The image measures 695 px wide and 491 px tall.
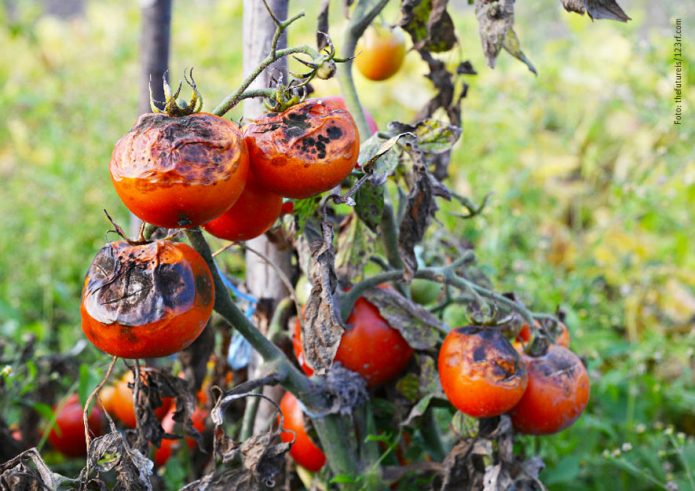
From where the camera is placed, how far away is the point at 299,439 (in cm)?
123

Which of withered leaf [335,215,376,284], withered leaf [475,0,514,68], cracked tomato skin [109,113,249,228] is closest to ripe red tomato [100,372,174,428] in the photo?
withered leaf [335,215,376,284]

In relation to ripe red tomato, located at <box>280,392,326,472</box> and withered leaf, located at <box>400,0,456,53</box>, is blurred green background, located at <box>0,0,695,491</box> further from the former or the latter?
ripe red tomato, located at <box>280,392,326,472</box>

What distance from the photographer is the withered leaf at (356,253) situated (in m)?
1.11

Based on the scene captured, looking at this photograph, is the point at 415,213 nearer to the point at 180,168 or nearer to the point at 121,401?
the point at 180,168

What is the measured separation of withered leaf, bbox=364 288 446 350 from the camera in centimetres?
115

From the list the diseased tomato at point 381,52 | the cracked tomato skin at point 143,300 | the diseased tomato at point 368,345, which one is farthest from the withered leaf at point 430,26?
the cracked tomato skin at point 143,300

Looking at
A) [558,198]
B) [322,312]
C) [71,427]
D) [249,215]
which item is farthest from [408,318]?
[558,198]

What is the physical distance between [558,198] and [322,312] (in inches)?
89.2

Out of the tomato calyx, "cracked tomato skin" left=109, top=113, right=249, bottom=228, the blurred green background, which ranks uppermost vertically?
the tomato calyx

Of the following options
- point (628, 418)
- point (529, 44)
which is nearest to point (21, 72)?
point (529, 44)

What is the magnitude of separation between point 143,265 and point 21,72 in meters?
3.95

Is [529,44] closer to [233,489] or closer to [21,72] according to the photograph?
[233,489]

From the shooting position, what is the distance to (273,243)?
4.04 ft

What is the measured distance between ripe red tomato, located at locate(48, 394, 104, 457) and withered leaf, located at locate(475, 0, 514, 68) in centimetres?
105
